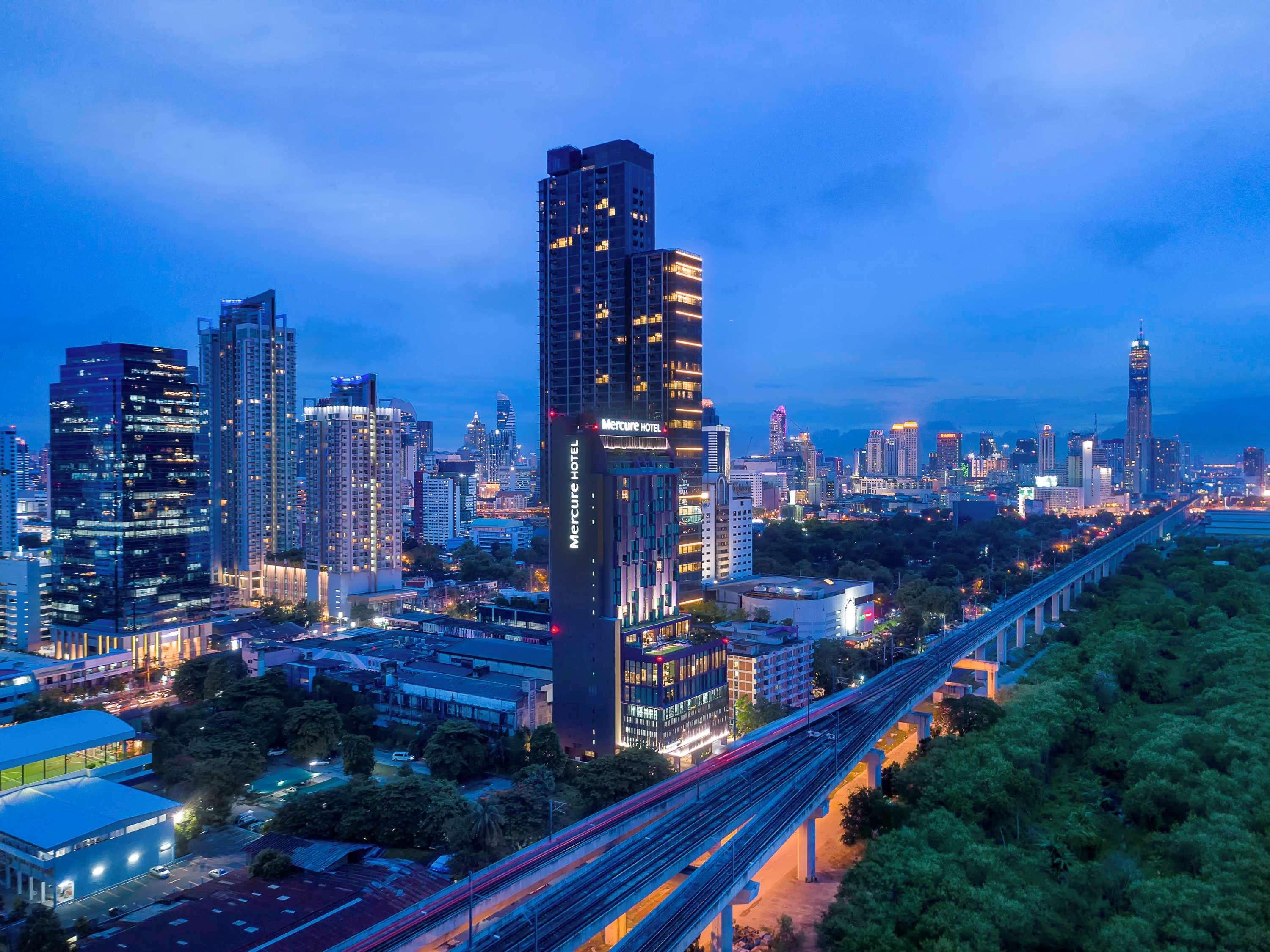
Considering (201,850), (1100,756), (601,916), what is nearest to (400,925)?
(601,916)

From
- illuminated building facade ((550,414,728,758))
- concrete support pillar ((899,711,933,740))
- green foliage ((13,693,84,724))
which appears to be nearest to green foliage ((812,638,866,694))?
concrete support pillar ((899,711,933,740))

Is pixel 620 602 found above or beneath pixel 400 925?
above

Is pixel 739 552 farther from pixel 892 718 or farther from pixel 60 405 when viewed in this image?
pixel 60 405

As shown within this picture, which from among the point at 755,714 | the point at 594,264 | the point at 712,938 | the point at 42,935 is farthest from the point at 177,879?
the point at 594,264

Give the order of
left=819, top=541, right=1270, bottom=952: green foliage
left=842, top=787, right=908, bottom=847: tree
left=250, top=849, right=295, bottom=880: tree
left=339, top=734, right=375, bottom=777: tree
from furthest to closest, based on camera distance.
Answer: left=339, top=734, right=375, bottom=777: tree, left=842, top=787, right=908, bottom=847: tree, left=250, top=849, right=295, bottom=880: tree, left=819, top=541, right=1270, bottom=952: green foliage

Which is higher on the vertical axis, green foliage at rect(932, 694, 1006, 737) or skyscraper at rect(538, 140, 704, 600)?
skyscraper at rect(538, 140, 704, 600)

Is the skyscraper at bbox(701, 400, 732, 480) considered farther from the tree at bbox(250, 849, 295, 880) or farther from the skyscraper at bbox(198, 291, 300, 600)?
the tree at bbox(250, 849, 295, 880)
